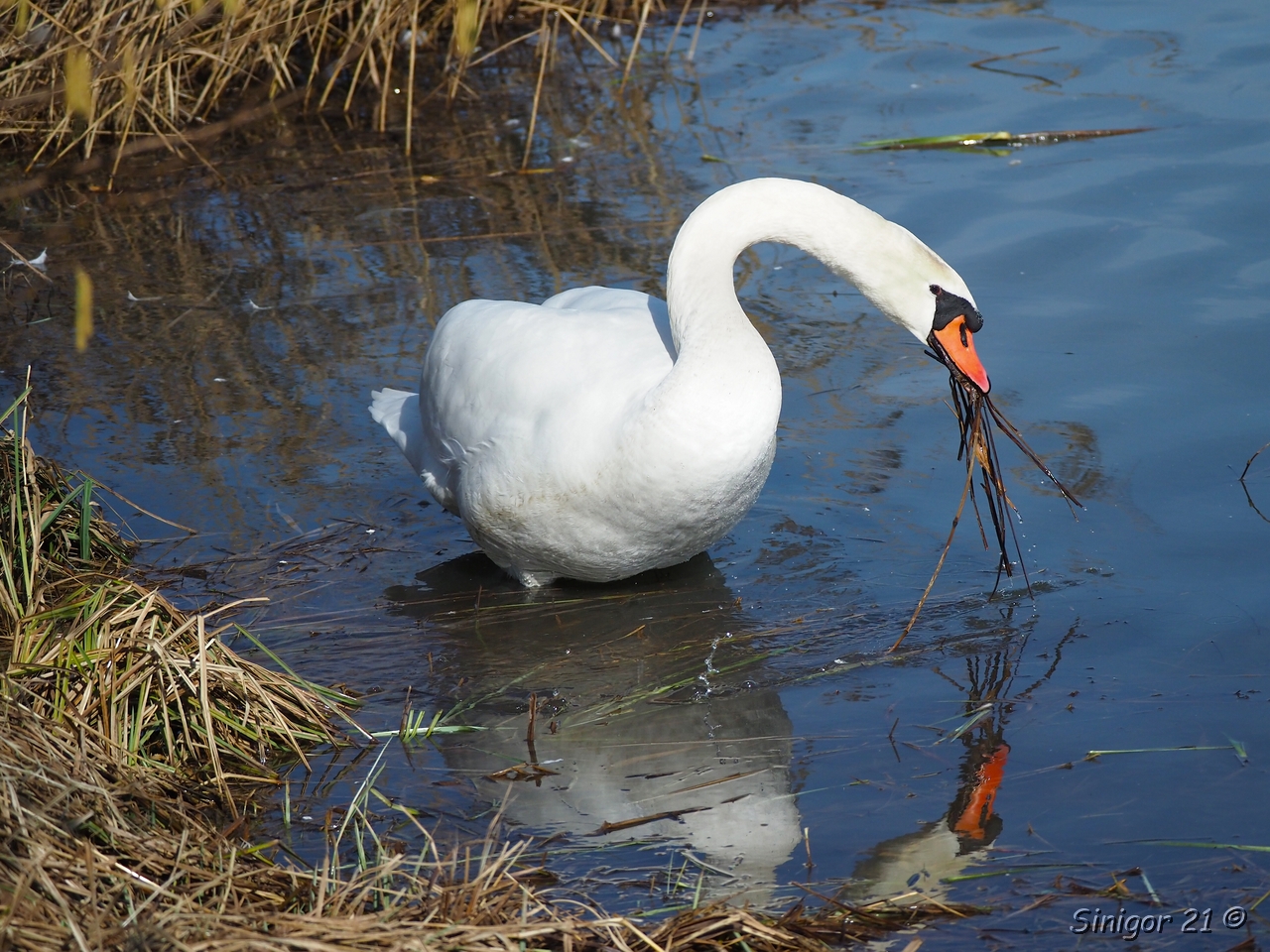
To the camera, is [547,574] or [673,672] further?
[547,574]

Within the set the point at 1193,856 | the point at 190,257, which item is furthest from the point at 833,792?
the point at 190,257

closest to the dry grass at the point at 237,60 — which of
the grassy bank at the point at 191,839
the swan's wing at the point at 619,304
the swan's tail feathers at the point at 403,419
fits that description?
the swan's tail feathers at the point at 403,419

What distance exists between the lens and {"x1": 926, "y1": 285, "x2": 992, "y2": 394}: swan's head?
4.08 m

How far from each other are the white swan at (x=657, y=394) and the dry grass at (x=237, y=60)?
2.90 m

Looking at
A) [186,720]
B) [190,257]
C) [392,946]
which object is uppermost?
[392,946]

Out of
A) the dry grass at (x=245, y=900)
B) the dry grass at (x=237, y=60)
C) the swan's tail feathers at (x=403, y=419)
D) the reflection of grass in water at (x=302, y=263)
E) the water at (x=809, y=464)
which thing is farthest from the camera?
the dry grass at (x=237, y=60)

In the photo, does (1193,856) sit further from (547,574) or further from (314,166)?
(314,166)

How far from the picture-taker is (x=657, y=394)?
13.3 feet

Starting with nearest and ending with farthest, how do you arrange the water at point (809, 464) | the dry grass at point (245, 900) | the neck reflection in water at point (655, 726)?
1. the dry grass at point (245, 900)
2. the neck reflection in water at point (655, 726)
3. the water at point (809, 464)

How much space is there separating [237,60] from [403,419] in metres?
4.28

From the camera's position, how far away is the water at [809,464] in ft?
11.0

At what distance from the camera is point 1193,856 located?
10.1 feet

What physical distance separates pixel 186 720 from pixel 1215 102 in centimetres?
686

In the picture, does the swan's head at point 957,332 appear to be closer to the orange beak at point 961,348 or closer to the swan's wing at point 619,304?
the orange beak at point 961,348
